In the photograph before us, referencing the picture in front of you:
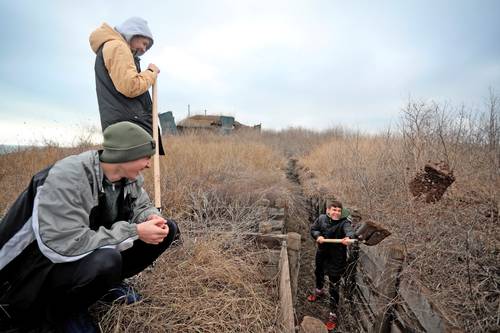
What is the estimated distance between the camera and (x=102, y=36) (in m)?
2.29

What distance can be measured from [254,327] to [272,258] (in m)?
0.93

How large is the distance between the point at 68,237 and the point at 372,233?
103 inches

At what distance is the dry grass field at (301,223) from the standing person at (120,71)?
1.35m

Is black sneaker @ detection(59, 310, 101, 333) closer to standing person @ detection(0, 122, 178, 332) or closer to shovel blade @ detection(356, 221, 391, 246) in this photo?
standing person @ detection(0, 122, 178, 332)

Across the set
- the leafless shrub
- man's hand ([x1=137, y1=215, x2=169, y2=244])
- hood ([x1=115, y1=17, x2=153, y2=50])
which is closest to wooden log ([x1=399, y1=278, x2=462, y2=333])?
the leafless shrub

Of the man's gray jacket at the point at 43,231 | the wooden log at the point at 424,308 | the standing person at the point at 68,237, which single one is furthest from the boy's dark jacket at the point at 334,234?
the man's gray jacket at the point at 43,231

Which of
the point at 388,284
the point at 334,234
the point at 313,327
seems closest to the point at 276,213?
the point at 334,234

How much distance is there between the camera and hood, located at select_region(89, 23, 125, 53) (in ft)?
7.52

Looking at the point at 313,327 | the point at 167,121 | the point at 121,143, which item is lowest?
the point at 313,327

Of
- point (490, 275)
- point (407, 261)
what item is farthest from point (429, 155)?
point (490, 275)

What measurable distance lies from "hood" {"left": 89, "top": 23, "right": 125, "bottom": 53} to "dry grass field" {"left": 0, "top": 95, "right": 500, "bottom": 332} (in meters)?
1.90

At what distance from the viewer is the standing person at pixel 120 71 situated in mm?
2227

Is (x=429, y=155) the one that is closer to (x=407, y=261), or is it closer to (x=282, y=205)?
(x=407, y=261)

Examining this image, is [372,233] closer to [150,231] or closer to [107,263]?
[150,231]
